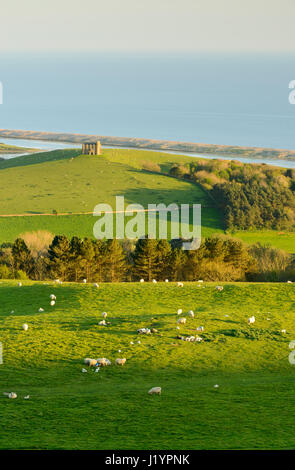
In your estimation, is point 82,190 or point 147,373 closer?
point 147,373

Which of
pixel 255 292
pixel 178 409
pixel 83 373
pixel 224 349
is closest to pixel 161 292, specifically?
pixel 255 292

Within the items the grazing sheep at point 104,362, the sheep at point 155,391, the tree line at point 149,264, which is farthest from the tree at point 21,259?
the sheep at point 155,391

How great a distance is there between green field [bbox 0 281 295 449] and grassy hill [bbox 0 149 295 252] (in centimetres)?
6594

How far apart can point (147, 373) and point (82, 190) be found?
115 meters

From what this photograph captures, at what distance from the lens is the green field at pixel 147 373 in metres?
11.4

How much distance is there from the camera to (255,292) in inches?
1009

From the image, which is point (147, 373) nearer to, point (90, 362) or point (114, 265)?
point (90, 362)

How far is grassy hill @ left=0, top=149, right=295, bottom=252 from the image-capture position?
98.4 m

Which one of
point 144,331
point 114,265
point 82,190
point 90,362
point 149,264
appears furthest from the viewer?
point 82,190

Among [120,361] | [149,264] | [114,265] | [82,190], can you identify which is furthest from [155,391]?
[82,190]

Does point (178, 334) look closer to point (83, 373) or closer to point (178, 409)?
point (83, 373)

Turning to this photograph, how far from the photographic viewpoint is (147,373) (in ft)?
50.3

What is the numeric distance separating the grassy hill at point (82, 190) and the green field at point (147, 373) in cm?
6594
